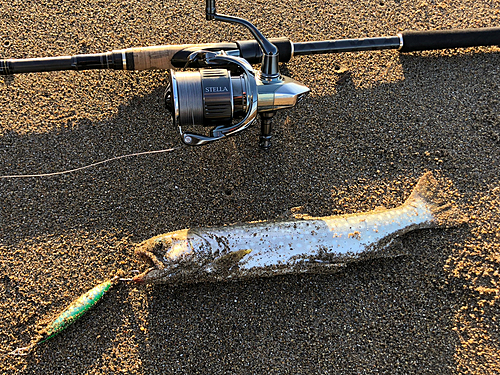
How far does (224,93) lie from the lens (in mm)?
2518

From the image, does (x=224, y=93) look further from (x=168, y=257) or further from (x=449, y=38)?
(x=449, y=38)

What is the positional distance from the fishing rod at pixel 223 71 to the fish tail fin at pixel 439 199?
972 millimetres

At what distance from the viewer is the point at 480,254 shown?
2678 millimetres

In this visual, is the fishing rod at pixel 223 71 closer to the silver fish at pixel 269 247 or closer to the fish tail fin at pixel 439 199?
the silver fish at pixel 269 247

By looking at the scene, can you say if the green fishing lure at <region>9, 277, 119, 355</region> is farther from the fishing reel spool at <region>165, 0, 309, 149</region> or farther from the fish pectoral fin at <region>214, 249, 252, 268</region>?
the fishing reel spool at <region>165, 0, 309, 149</region>

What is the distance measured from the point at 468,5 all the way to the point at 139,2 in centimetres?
267

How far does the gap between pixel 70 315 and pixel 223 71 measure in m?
1.64

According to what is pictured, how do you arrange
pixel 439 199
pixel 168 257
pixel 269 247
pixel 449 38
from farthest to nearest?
1. pixel 449 38
2. pixel 439 199
3. pixel 269 247
4. pixel 168 257

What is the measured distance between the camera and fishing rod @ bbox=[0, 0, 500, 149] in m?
2.51

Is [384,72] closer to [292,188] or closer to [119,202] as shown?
[292,188]

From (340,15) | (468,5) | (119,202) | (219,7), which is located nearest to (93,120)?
(119,202)

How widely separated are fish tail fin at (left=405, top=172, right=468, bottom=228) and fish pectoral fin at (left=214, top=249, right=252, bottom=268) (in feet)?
3.63

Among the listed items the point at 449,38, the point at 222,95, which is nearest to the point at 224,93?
the point at 222,95

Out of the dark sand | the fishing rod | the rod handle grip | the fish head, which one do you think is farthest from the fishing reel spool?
the rod handle grip
